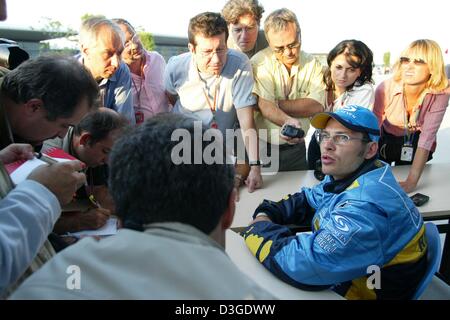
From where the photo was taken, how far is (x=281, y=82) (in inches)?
110

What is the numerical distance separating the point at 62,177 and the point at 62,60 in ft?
1.99

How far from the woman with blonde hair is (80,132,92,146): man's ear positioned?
1.99 metres

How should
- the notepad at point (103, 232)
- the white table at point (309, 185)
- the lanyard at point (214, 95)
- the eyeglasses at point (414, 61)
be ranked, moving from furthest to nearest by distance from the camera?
the eyeglasses at point (414, 61) < the lanyard at point (214, 95) < the white table at point (309, 185) < the notepad at point (103, 232)

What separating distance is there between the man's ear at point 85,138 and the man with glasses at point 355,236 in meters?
0.95

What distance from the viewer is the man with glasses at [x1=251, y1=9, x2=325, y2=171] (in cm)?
267

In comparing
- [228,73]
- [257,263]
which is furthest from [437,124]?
[257,263]

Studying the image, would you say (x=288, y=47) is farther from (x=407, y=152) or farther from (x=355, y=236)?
(x=355, y=236)

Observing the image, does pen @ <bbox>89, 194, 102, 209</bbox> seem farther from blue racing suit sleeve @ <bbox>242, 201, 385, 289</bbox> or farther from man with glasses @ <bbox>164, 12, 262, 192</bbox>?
blue racing suit sleeve @ <bbox>242, 201, 385, 289</bbox>

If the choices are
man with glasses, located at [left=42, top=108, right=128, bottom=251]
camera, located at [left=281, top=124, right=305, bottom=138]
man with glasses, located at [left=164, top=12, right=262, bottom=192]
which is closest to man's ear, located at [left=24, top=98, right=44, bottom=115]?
man with glasses, located at [left=42, top=108, right=128, bottom=251]

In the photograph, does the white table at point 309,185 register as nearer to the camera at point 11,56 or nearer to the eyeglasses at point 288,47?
the eyeglasses at point 288,47

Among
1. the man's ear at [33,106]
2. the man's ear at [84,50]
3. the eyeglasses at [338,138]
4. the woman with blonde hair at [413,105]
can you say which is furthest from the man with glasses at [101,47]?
the woman with blonde hair at [413,105]

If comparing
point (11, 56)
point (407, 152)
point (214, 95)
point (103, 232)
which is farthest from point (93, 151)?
point (407, 152)

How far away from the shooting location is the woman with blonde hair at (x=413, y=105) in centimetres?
269

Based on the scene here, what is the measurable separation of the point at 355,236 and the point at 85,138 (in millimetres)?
1372
